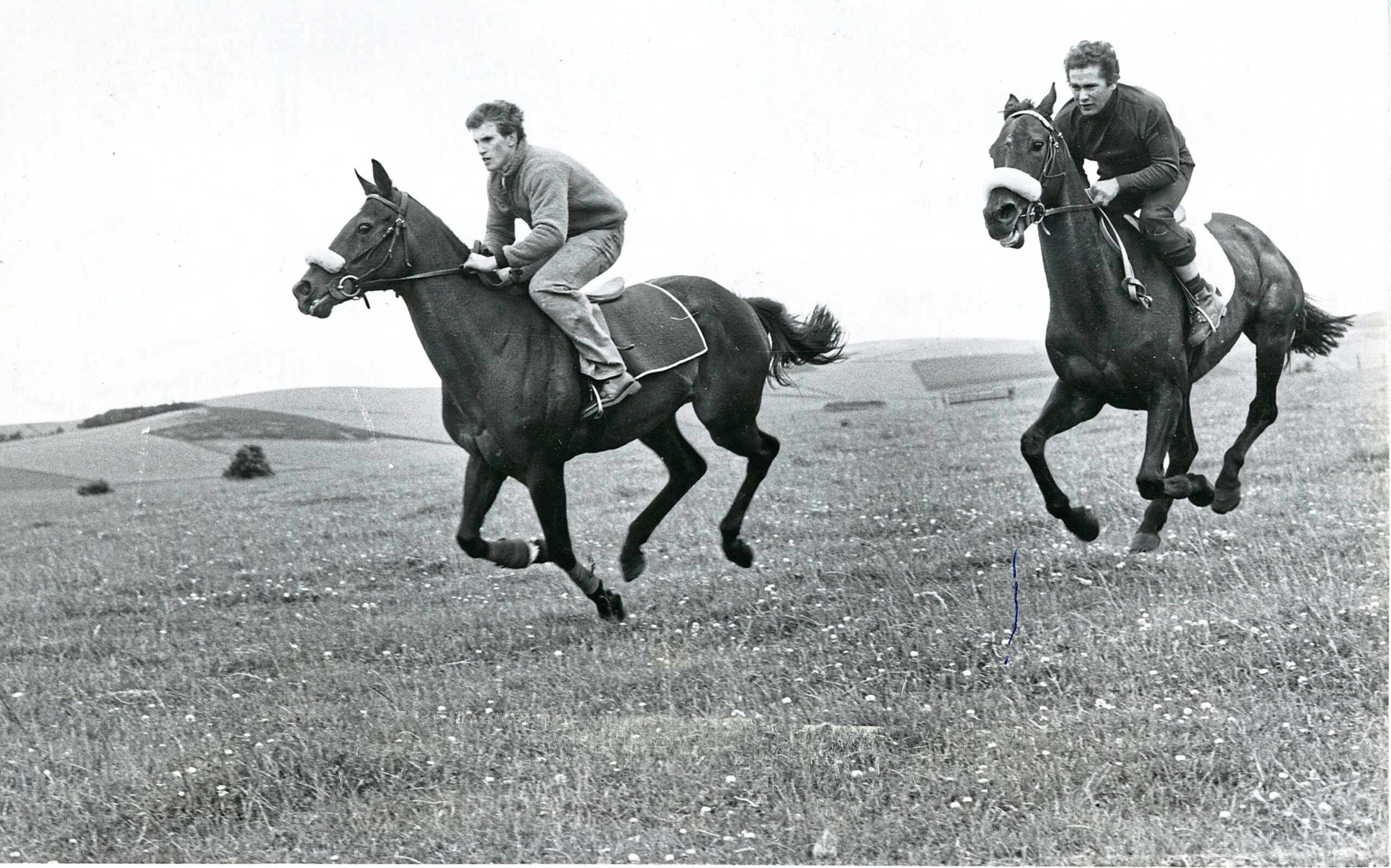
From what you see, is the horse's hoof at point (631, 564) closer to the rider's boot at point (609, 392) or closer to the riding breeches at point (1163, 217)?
the rider's boot at point (609, 392)

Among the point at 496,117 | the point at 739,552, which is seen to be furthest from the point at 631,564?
the point at 496,117

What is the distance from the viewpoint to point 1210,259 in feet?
20.9

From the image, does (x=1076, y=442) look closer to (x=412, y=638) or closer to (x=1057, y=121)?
(x=1057, y=121)

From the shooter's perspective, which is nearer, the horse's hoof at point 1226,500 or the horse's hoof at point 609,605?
the horse's hoof at point 609,605

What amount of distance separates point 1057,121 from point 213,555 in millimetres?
4985

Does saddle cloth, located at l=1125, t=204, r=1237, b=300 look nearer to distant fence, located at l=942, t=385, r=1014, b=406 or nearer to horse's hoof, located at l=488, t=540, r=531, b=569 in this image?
distant fence, located at l=942, t=385, r=1014, b=406

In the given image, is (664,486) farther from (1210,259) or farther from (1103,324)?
(1210,259)

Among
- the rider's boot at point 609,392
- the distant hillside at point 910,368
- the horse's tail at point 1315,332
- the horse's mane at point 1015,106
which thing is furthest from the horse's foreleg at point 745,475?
the horse's tail at point 1315,332

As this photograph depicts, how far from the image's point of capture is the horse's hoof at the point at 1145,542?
6.42 metres

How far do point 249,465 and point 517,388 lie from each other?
2569mm

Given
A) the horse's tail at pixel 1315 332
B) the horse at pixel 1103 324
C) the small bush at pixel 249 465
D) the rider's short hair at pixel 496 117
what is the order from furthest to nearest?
the small bush at pixel 249 465, the horse's tail at pixel 1315 332, the rider's short hair at pixel 496 117, the horse at pixel 1103 324

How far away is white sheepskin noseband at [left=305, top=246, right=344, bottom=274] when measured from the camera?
5770mm

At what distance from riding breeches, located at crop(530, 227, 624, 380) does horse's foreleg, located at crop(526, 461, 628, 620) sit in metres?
0.49

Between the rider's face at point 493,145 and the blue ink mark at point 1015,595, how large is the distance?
10.1 ft
